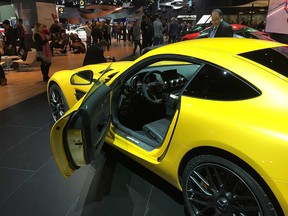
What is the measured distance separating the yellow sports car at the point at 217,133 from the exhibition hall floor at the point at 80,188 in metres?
0.38

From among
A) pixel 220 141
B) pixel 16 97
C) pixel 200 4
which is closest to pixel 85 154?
pixel 220 141

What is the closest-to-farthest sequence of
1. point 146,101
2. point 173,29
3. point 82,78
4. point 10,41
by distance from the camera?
point 146,101 < point 82,78 < point 10,41 < point 173,29

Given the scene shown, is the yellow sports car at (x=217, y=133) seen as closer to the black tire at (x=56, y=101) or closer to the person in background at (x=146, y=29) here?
the black tire at (x=56, y=101)

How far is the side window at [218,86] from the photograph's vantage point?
5.93ft

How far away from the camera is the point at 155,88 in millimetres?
3168

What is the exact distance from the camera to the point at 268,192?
1.62 meters

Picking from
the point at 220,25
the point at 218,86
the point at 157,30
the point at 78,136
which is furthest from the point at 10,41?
the point at 218,86

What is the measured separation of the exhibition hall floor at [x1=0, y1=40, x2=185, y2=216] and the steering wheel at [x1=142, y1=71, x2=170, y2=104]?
2.60 feet

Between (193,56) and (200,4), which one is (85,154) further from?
(200,4)

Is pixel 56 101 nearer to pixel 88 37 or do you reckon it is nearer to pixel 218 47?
pixel 218 47

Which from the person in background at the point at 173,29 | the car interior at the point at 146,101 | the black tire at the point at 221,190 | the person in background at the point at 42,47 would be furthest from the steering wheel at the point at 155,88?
the person in background at the point at 173,29

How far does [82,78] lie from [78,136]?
1.38m

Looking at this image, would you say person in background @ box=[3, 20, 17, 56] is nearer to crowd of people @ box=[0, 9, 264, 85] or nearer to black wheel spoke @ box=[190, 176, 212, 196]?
crowd of people @ box=[0, 9, 264, 85]

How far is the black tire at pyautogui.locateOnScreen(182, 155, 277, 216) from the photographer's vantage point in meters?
1.67
